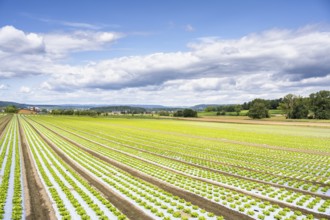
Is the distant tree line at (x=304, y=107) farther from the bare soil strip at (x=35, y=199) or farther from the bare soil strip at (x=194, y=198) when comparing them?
the bare soil strip at (x=35, y=199)

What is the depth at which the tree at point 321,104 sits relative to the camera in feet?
393

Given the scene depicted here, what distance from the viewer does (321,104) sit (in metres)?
123

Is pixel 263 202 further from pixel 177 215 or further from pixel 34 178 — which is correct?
pixel 34 178

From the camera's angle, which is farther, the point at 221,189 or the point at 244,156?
the point at 244,156

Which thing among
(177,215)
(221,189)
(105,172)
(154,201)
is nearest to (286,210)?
(221,189)

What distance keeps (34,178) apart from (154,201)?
1159 cm

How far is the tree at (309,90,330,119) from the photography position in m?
120

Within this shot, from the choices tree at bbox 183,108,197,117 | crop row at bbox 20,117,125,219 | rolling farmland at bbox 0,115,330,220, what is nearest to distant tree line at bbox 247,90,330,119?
tree at bbox 183,108,197,117

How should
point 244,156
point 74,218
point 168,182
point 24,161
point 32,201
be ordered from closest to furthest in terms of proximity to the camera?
point 74,218
point 32,201
point 168,182
point 24,161
point 244,156

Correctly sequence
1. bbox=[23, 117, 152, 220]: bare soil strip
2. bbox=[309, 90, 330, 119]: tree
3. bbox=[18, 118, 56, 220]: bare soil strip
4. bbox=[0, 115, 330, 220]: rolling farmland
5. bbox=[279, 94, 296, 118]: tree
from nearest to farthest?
bbox=[18, 118, 56, 220]: bare soil strip < bbox=[23, 117, 152, 220]: bare soil strip < bbox=[0, 115, 330, 220]: rolling farmland < bbox=[309, 90, 330, 119]: tree < bbox=[279, 94, 296, 118]: tree

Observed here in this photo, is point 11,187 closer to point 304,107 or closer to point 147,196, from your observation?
point 147,196

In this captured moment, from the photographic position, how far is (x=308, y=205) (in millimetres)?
15344

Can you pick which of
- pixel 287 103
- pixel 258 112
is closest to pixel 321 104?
pixel 287 103

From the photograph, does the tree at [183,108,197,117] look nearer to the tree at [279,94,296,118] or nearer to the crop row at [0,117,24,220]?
the tree at [279,94,296,118]
